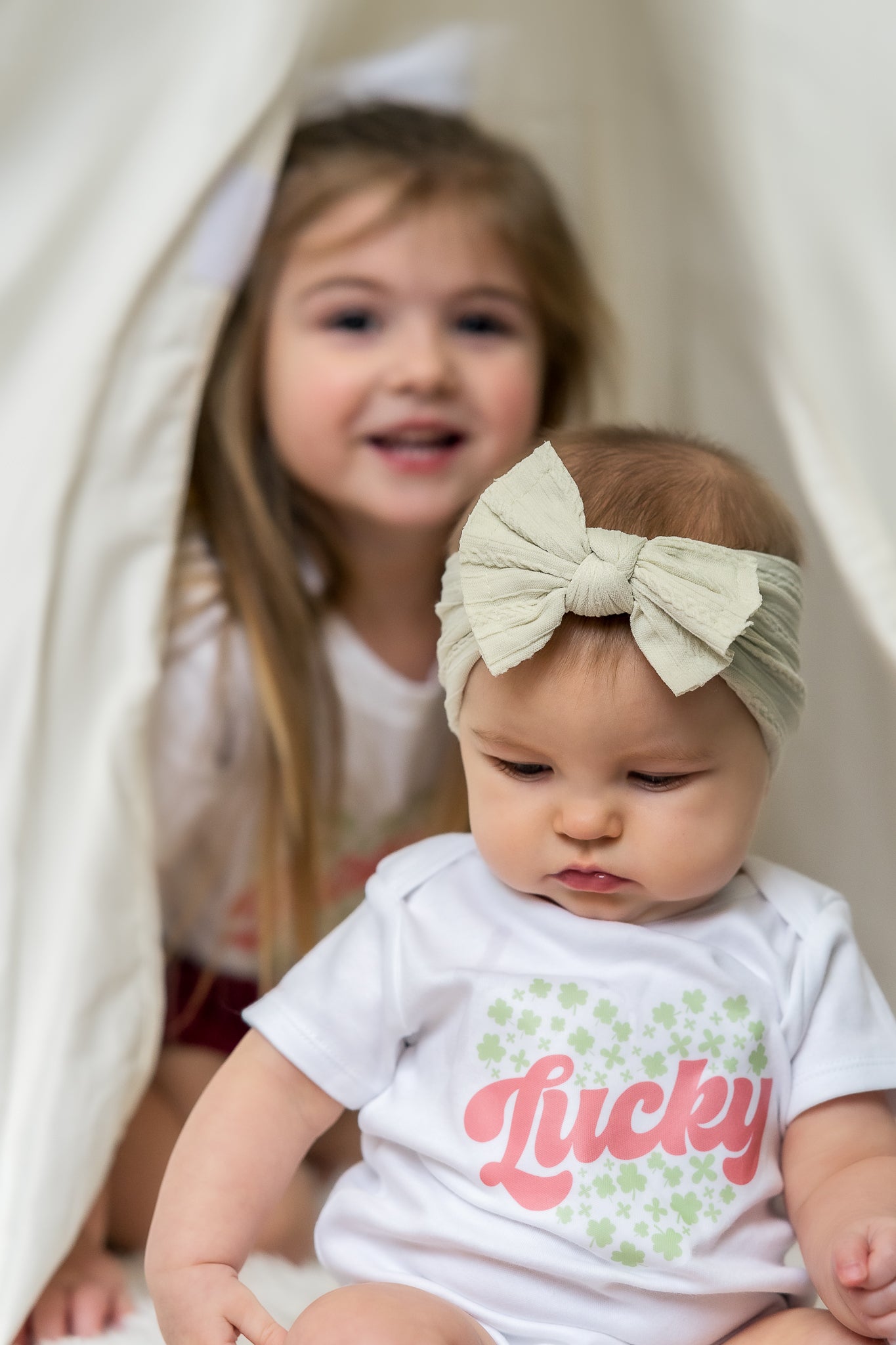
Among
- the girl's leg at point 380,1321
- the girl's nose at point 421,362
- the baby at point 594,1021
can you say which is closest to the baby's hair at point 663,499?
the baby at point 594,1021

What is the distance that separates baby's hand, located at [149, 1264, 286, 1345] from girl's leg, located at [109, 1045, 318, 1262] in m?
0.32

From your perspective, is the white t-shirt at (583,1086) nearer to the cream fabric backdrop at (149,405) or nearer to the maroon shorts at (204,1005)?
the cream fabric backdrop at (149,405)

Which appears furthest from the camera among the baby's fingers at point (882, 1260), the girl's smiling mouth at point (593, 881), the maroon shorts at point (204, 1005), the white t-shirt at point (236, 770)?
the maroon shorts at point (204, 1005)

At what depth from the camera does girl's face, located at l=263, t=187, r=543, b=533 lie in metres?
1.34

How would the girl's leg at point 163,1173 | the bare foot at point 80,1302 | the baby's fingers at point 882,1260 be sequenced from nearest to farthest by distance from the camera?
1. the baby's fingers at point 882,1260
2. the bare foot at point 80,1302
3. the girl's leg at point 163,1173

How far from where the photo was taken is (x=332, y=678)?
4.68 feet

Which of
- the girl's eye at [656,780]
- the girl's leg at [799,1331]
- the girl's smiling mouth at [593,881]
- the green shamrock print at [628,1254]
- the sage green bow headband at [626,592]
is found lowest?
the girl's leg at [799,1331]

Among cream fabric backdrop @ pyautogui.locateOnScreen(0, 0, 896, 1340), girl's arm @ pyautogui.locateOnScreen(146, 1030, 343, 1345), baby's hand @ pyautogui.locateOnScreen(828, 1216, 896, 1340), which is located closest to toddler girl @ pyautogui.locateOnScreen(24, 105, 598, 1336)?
cream fabric backdrop @ pyautogui.locateOnScreen(0, 0, 896, 1340)

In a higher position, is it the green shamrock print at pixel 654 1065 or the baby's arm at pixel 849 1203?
the green shamrock print at pixel 654 1065

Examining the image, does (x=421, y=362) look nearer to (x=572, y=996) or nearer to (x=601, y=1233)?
(x=572, y=996)

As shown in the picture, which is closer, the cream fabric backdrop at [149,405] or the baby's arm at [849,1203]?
the baby's arm at [849,1203]

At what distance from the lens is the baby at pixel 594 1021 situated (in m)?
0.76

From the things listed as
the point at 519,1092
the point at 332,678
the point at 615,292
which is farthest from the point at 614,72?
the point at 519,1092

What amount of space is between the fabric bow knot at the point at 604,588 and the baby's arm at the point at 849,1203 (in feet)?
0.93
